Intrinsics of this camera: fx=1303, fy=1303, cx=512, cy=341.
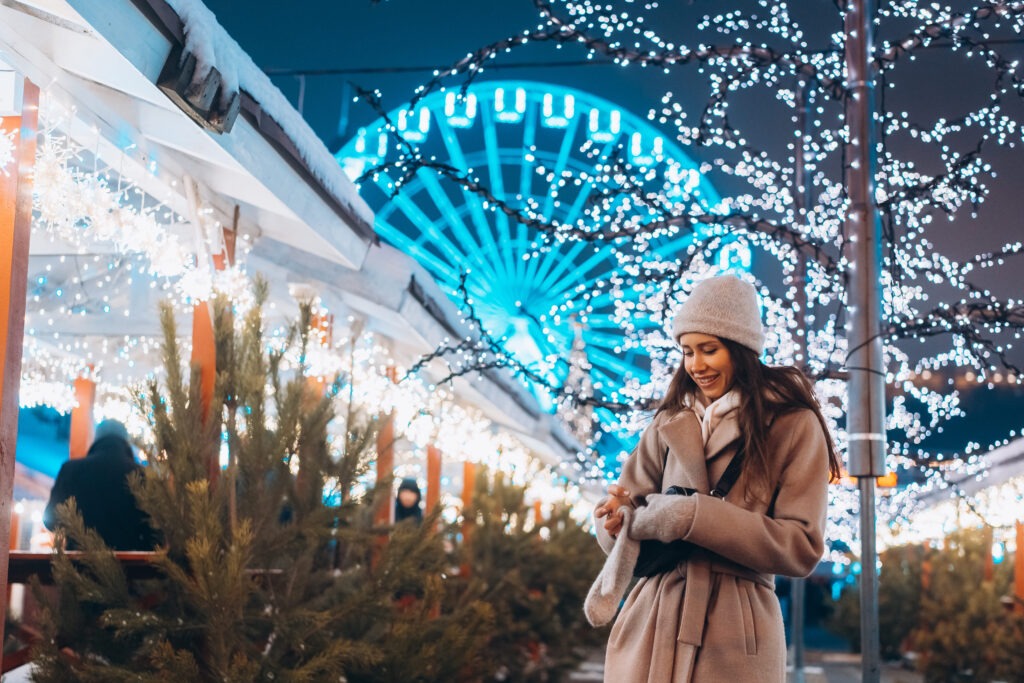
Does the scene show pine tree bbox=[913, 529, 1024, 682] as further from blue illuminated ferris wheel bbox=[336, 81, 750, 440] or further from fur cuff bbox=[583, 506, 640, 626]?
fur cuff bbox=[583, 506, 640, 626]

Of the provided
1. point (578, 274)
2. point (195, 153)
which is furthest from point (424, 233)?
point (195, 153)

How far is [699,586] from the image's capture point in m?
2.46

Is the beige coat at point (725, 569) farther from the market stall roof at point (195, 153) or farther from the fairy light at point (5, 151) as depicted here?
the fairy light at point (5, 151)

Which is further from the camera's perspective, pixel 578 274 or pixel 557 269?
pixel 578 274

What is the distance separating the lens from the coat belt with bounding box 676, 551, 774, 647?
242 centimetres

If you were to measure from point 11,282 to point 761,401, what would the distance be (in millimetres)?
2032

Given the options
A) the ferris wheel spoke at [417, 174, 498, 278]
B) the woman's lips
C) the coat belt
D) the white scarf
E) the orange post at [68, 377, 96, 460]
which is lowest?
the coat belt

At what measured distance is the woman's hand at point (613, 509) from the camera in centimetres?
252

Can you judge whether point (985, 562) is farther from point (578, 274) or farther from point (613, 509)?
point (613, 509)

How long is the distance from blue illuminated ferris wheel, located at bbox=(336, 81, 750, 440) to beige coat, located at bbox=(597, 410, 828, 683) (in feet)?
47.6

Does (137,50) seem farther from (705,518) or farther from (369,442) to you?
A: (705,518)

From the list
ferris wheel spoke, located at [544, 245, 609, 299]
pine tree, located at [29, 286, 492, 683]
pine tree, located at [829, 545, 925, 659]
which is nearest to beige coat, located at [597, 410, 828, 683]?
pine tree, located at [29, 286, 492, 683]

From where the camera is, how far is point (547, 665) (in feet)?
29.5

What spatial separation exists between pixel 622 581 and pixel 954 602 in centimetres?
945
